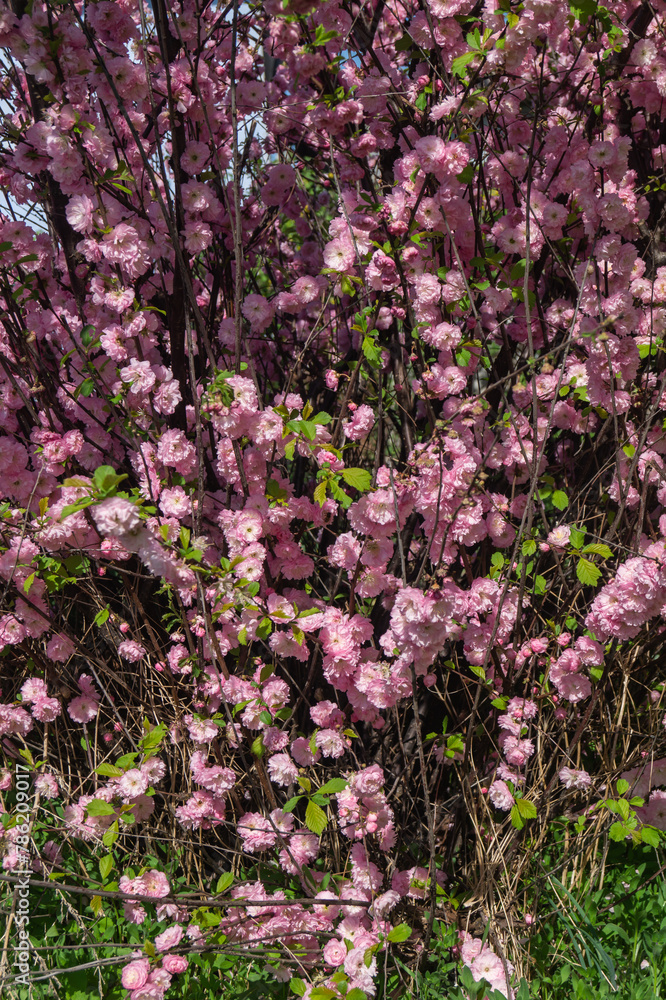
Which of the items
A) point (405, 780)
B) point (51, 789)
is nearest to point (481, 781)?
point (405, 780)

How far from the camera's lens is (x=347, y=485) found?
96.2 inches

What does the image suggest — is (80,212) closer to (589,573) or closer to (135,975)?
(589,573)

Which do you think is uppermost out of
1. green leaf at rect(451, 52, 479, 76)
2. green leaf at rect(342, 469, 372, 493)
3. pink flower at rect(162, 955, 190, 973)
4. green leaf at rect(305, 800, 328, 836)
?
green leaf at rect(451, 52, 479, 76)

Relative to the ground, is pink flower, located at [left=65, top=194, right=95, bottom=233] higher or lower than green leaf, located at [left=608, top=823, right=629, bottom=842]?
higher

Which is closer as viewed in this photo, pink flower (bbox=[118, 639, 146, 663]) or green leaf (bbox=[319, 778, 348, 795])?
green leaf (bbox=[319, 778, 348, 795])

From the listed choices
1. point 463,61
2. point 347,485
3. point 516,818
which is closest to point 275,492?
point 347,485

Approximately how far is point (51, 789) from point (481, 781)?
61.1 inches

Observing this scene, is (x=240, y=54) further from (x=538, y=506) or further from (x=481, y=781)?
(x=481, y=781)

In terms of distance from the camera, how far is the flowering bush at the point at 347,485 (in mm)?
2102

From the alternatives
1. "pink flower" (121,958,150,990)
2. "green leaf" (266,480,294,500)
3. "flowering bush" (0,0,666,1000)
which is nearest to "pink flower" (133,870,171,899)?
"flowering bush" (0,0,666,1000)

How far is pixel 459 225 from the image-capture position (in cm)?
235

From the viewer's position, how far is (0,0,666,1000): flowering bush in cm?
210

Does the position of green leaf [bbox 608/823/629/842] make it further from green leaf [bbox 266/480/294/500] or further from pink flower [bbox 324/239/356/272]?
pink flower [bbox 324/239/356/272]

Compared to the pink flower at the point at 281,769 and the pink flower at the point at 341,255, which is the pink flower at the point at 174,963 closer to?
the pink flower at the point at 281,769
